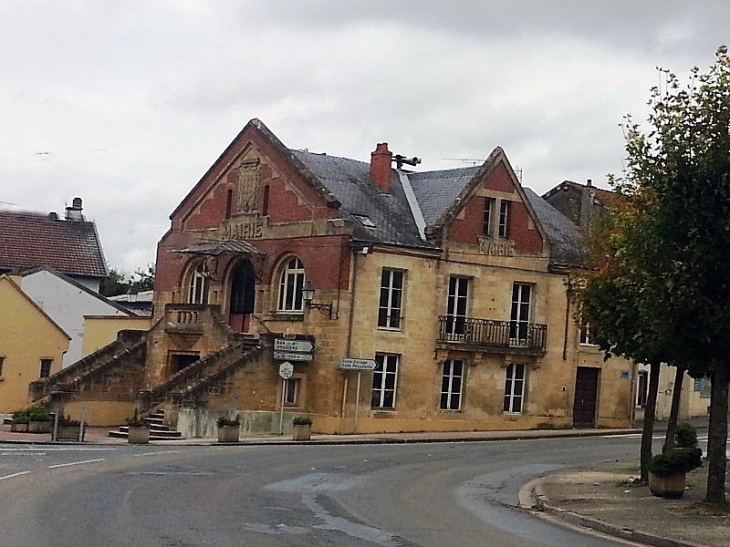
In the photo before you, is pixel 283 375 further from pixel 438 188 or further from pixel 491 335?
pixel 438 188

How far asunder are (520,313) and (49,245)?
1233 inches

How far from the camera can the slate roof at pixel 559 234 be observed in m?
43.9

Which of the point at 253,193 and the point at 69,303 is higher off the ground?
the point at 253,193

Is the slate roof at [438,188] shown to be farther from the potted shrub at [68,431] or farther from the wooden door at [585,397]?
the potted shrub at [68,431]

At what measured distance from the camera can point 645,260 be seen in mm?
18578

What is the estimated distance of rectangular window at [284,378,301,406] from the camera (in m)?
38.9

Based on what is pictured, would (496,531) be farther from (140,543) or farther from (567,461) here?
(567,461)

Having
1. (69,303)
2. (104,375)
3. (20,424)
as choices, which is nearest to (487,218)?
(104,375)

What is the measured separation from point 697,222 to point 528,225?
83.8 feet

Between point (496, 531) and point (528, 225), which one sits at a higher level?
point (528, 225)

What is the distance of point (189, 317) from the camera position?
41375mm

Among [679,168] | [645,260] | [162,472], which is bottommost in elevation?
[162,472]

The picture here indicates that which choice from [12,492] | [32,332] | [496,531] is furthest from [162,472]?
[32,332]

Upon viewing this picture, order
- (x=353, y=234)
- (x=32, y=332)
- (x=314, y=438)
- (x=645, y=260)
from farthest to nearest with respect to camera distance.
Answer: (x=32, y=332) → (x=353, y=234) → (x=314, y=438) → (x=645, y=260)
